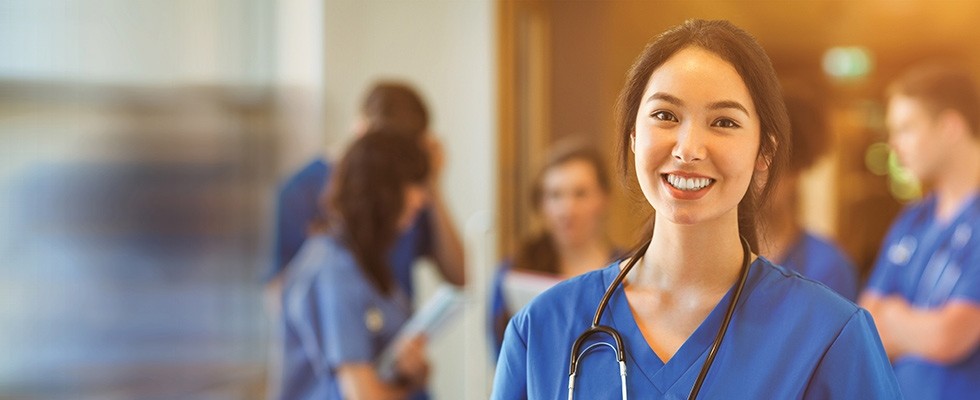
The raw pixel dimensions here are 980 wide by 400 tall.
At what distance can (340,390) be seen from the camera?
7.14 ft

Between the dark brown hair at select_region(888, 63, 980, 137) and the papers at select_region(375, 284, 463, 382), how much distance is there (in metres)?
1.03

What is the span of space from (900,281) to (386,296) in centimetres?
111

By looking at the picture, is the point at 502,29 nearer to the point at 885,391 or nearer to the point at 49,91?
the point at 49,91

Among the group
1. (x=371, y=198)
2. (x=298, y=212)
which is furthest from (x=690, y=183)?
(x=298, y=212)

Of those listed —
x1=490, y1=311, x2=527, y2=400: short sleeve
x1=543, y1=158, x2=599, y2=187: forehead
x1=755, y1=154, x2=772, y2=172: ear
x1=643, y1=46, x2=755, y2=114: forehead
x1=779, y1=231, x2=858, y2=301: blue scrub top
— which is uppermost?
x1=643, y1=46, x2=755, y2=114: forehead

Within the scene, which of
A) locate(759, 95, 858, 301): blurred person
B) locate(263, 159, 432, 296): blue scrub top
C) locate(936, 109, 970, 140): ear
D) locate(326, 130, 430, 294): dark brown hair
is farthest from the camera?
locate(263, 159, 432, 296): blue scrub top

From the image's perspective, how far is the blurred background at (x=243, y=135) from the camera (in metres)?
3.03

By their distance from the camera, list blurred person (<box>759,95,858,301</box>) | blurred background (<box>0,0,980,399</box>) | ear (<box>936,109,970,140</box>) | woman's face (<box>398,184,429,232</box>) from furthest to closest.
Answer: blurred background (<box>0,0,980,399</box>), woman's face (<box>398,184,429,232</box>), ear (<box>936,109,970,140</box>), blurred person (<box>759,95,858,301</box>)

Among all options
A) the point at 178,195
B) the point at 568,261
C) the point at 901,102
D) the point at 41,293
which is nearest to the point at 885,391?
the point at 901,102

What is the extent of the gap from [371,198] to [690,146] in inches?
58.6

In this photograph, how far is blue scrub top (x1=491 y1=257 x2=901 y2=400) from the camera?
83cm

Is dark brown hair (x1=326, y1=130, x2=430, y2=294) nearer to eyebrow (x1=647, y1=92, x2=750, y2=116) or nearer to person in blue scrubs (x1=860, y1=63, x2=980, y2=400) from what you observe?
person in blue scrubs (x1=860, y1=63, x2=980, y2=400)

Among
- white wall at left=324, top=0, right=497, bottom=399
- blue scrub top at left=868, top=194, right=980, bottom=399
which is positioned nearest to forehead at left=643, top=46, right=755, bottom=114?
blue scrub top at left=868, top=194, right=980, bottom=399

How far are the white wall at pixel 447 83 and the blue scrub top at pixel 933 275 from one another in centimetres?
129
